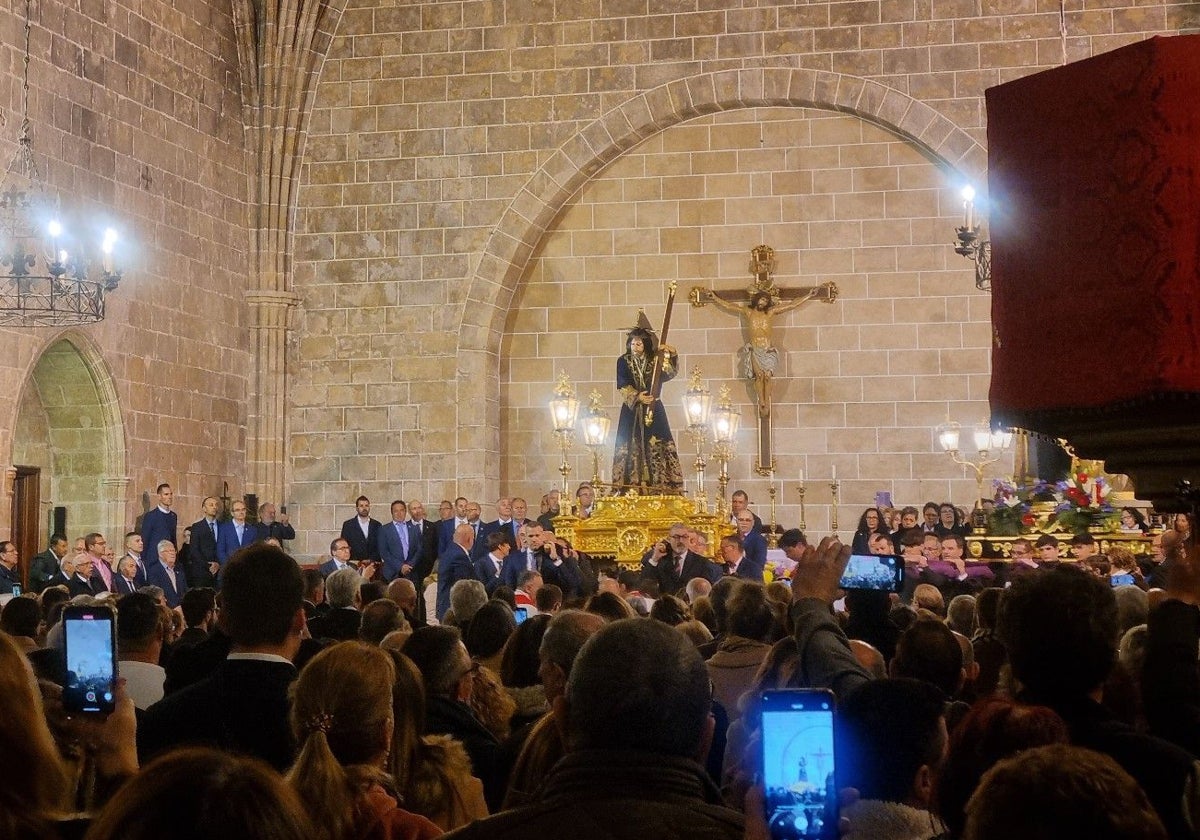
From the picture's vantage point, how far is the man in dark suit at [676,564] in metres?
12.5

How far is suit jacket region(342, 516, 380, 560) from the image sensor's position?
1608 cm

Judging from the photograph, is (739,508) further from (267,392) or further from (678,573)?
(267,392)

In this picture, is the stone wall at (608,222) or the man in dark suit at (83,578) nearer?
the man in dark suit at (83,578)

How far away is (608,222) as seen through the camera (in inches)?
703

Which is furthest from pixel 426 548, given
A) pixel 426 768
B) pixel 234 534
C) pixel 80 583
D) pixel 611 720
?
pixel 611 720

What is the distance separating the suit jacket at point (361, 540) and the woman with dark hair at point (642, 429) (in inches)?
110

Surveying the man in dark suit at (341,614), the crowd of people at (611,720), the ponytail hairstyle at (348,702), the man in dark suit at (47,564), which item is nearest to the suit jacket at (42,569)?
the man in dark suit at (47,564)

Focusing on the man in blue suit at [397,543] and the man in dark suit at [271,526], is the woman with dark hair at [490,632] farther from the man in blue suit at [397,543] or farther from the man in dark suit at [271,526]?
the man in dark suit at [271,526]

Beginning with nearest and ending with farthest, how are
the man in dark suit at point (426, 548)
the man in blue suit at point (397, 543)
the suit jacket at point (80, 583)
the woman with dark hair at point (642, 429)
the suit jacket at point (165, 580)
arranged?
the suit jacket at point (80, 583) < the suit jacket at point (165, 580) < the woman with dark hair at point (642, 429) < the man in dark suit at point (426, 548) < the man in blue suit at point (397, 543)

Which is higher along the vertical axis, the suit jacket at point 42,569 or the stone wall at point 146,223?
the stone wall at point 146,223

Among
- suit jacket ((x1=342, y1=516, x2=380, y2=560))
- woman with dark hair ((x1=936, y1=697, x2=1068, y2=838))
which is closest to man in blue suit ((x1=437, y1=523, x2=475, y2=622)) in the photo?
suit jacket ((x1=342, y1=516, x2=380, y2=560))

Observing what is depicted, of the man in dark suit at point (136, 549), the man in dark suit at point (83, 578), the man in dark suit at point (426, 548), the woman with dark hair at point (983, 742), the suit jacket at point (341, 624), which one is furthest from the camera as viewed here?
the man in dark suit at point (426, 548)

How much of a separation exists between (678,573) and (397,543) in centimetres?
414

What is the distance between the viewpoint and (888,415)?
1712cm
